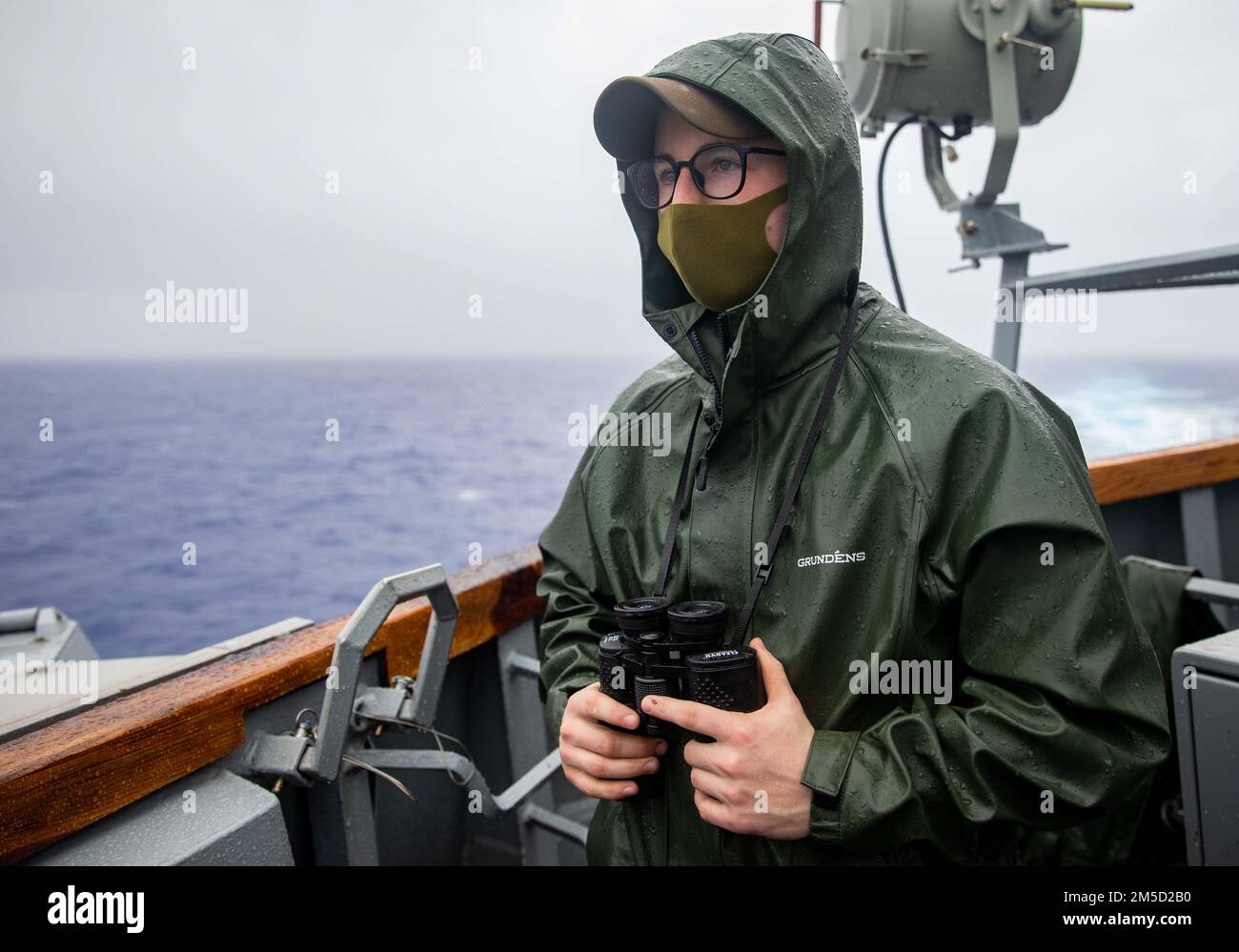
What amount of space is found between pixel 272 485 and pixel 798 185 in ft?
106

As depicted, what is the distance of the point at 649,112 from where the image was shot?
1.38 meters

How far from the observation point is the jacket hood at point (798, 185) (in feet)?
3.74

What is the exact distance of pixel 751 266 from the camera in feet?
4.05

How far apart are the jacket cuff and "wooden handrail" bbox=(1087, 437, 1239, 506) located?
2403mm

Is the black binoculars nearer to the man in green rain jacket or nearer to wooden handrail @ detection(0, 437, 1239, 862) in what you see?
the man in green rain jacket

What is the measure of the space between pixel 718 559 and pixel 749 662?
0.22 meters

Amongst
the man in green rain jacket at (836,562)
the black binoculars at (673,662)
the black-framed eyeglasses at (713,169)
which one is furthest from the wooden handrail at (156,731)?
the black-framed eyeglasses at (713,169)

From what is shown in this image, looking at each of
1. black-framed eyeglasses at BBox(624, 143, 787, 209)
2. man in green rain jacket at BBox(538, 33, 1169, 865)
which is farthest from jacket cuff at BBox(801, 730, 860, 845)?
black-framed eyeglasses at BBox(624, 143, 787, 209)

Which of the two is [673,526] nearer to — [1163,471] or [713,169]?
[713,169]

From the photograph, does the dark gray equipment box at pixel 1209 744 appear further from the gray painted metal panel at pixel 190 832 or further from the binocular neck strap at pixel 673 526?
the gray painted metal panel at pixel 190 832

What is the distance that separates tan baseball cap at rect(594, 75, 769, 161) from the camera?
115 cm

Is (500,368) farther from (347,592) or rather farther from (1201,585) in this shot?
(1201,585)

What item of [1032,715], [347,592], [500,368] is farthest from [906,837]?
[500,368]

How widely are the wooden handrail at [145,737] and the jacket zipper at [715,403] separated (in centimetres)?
93
